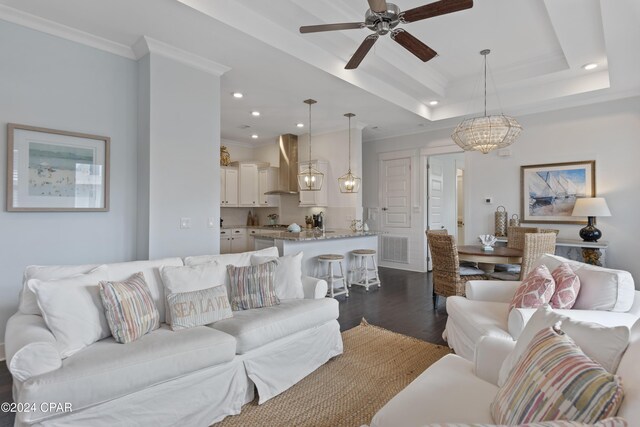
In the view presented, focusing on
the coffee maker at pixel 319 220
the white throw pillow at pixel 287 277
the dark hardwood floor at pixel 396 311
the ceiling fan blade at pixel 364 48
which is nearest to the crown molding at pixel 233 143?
the coffee maker at pixel 319 220

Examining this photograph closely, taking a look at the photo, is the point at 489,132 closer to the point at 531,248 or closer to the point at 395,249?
the point at 531,248

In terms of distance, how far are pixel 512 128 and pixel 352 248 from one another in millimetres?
2780

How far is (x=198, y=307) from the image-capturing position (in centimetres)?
233

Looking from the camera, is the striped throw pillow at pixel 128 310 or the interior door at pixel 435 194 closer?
the striped throw pillow at pixel 128 310

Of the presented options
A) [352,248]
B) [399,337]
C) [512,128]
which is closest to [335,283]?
[352,248]

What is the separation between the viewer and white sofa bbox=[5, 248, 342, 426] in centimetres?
158

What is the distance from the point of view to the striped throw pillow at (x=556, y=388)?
2.93 feet

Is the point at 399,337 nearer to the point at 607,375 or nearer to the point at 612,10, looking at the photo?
the point at 607,375

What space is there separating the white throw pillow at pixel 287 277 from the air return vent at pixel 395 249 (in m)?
4.23

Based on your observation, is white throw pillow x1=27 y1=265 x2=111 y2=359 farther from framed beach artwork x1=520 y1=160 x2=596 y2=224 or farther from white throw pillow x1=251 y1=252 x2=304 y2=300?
framed beach artwork x1=520 y1=160 x2=596 y2=224

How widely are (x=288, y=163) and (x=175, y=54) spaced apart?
3787 mm

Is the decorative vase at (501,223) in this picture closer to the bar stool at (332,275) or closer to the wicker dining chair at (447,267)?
the wicker dining chair at (447,267)

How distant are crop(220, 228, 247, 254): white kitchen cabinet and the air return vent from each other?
3.19 metres

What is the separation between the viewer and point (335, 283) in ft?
17.1
